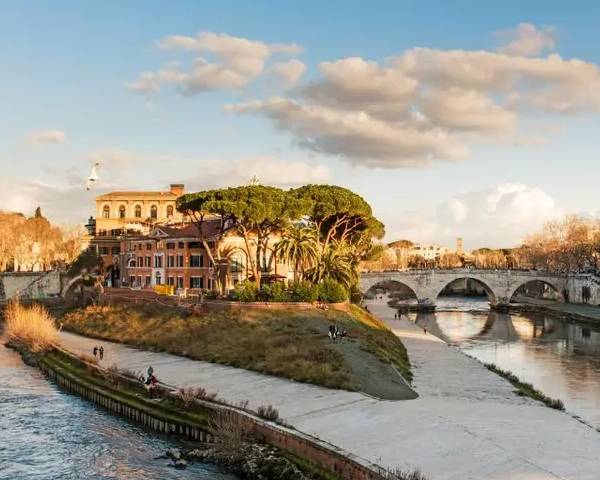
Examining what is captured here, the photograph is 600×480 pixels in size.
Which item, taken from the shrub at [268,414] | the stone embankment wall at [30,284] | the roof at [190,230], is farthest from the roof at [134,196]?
the shrub at [268,414]

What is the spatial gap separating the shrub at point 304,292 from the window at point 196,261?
19.2 m

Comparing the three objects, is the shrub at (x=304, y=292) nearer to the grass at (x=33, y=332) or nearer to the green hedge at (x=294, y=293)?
the green hedge at (x=294, y=293)

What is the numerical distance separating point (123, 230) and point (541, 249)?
89195mm

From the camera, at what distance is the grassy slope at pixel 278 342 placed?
→ 4141cm

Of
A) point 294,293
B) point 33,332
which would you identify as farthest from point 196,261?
point 33,332

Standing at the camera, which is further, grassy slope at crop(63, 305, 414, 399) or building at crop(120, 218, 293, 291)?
building at crop(120, 218, 293, 291)

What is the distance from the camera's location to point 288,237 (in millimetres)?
70500

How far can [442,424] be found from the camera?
2997 cm

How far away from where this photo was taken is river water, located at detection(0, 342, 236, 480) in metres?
29.0

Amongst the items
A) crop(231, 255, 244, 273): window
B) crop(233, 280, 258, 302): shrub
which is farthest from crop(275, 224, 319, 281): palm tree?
crop(231, 255, 244, 273): window

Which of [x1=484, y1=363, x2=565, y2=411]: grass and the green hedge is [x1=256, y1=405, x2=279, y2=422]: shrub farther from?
the green hedge

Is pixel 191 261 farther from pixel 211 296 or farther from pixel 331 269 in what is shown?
pixel 331 269

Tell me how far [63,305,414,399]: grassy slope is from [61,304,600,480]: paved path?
1509mm

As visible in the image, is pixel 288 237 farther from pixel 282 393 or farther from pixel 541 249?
pixel 541 249
